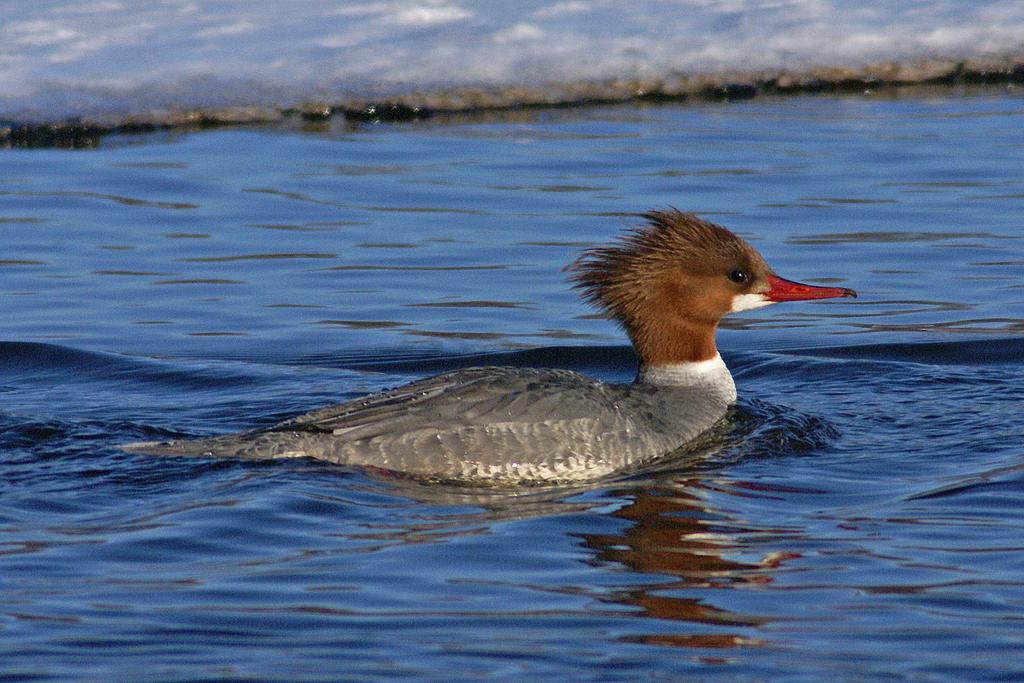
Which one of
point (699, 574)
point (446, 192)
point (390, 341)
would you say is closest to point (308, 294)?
point (390, 341)

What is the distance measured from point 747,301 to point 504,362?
4.82 feet

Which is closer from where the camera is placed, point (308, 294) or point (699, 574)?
point (699, 574)

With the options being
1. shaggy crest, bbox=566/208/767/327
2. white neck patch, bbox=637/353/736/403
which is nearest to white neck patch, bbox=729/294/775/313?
shaggy crest, bbox=566/208/767/327

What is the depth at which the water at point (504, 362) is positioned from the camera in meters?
4.56

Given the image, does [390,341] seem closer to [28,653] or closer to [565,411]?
[565,411]

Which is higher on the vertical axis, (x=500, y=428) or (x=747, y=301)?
(x=747, y=301)

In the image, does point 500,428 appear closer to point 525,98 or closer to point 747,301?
point 747,301

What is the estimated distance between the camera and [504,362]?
8.25m

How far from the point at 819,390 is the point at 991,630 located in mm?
3201

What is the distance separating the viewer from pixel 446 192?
10.9m

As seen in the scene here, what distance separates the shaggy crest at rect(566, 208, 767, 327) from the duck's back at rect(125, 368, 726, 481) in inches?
29.3

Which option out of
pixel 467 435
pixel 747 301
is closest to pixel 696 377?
pixel 747 301

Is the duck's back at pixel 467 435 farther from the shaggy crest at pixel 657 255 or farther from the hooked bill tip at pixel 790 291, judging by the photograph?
the hooked bill tip at pixel 790 291

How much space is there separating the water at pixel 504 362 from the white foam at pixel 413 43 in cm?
38
